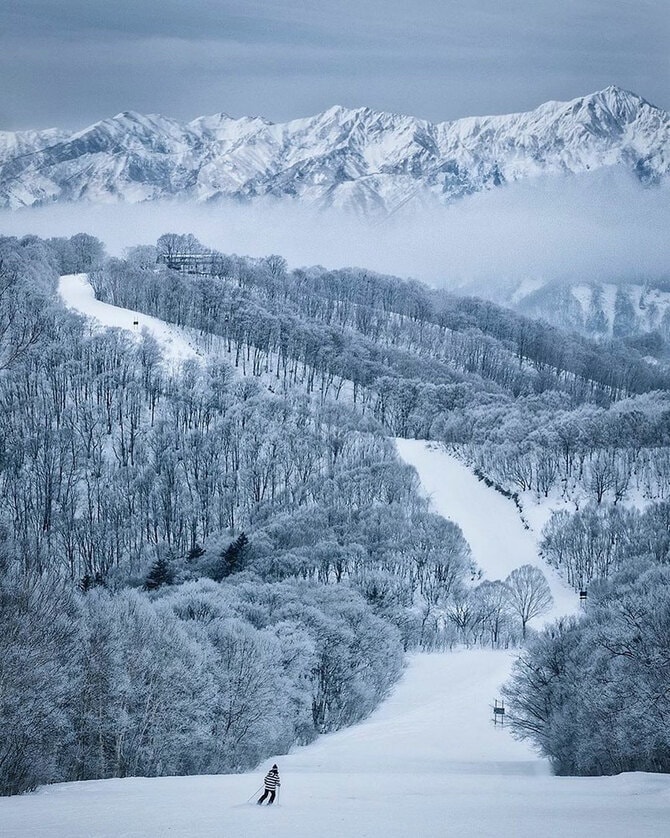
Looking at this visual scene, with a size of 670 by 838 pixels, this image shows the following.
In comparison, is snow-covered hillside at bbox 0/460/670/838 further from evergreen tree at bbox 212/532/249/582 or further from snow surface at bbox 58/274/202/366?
snow surface at bbox 58/274/202/366

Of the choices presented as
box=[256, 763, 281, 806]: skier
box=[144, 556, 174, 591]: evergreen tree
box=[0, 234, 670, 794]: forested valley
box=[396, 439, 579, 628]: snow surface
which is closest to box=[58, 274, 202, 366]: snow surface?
box=[0, 234, 670, 794]: forested valley

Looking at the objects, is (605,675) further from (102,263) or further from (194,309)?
(102,263)

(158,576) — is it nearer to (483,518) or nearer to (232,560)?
(232,560)

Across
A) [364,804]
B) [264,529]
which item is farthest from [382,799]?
[264,529]

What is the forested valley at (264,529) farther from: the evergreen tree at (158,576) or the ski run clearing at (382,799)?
the ski run clearing at (382,799)

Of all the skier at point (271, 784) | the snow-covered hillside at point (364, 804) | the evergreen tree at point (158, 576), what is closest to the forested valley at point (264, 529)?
the evergreen tree at point (158, 576)

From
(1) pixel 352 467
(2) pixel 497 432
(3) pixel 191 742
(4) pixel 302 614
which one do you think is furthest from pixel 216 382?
(3) pixel 191 742

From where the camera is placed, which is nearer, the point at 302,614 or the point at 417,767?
the point at 417,767

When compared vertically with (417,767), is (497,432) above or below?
above

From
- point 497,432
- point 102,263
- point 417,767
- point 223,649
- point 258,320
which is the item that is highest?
point 102,263
